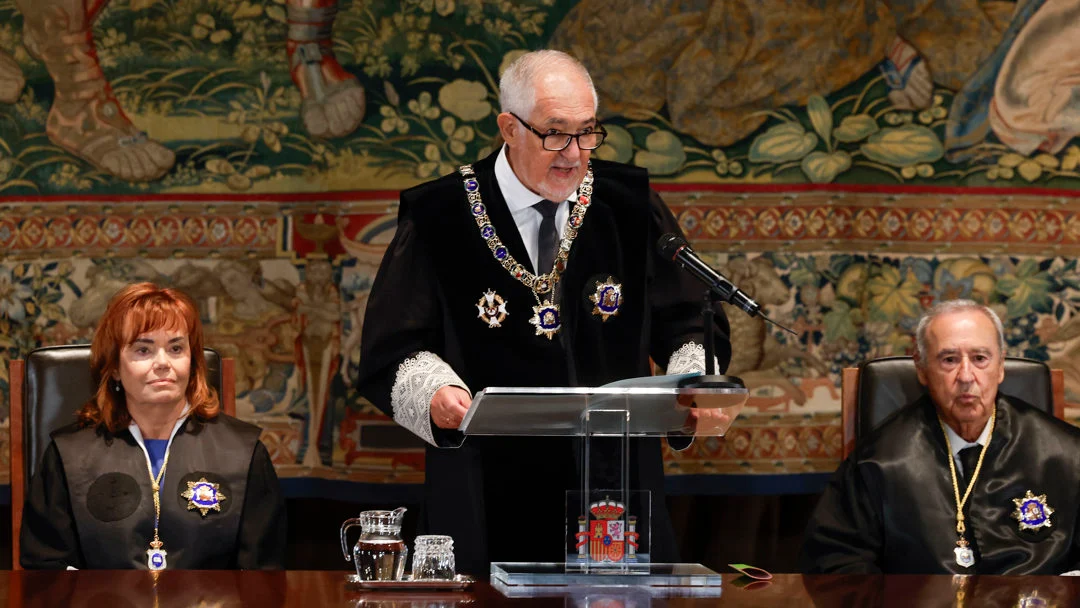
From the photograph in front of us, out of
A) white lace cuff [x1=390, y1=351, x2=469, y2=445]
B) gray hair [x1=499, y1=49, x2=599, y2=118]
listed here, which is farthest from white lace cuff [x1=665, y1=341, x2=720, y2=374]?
gray hair [x1=499, y1=49, x2=599, y2=118]

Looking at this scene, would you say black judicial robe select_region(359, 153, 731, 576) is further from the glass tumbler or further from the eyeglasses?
the glass tumbler

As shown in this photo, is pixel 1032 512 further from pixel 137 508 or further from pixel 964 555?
pixel 137 508

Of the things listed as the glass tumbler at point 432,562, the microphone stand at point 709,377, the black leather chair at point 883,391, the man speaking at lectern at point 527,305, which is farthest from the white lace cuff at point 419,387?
the black leather chair at point 883,391

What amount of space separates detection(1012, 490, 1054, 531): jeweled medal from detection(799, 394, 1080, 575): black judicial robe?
1cm

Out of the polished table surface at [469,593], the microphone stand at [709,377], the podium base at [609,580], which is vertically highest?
the microphone stand at [709,377]

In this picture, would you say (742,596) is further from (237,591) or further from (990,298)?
(990,298)

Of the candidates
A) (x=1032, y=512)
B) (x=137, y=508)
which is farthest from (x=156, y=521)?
(x=1032, y=512)

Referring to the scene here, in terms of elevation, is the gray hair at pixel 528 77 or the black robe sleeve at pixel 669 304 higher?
the gray hair at pixel 528 77

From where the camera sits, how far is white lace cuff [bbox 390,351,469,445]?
2.96 meters

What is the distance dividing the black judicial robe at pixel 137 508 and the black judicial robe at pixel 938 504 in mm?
1533

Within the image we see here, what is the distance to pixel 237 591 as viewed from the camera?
8.18 ft

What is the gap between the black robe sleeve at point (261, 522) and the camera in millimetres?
3414

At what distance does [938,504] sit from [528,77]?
5.54 feet

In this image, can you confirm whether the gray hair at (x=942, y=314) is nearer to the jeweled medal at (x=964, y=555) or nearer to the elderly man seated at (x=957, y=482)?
the elderly man seated at (x=957, y=482)
